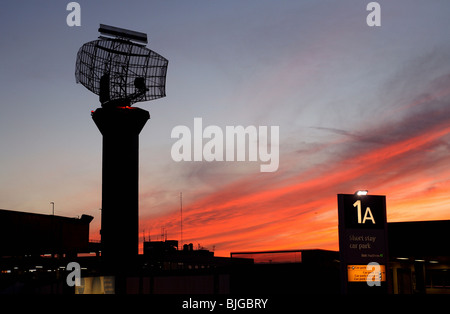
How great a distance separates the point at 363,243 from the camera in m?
22.2

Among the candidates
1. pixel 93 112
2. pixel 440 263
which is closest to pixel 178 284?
pixel 93 112

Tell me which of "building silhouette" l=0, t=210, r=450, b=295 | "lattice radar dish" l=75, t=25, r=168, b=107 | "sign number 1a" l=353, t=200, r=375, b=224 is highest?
"lattice radar dish" l=75, t=25, r=168, b=107

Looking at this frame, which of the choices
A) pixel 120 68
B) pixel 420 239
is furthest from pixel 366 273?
pixel 120 68

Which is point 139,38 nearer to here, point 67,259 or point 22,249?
point 22,249

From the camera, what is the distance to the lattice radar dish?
45438 mm

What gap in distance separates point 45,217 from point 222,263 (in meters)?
41.7

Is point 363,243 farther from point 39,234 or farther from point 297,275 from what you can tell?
point 39,234

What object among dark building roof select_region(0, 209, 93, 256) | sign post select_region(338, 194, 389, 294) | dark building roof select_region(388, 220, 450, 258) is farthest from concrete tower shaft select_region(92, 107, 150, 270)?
sign post select_region(338, 194, 389, 294)

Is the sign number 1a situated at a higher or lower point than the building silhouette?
higher

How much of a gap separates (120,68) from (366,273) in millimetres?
32117

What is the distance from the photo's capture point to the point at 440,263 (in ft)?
141

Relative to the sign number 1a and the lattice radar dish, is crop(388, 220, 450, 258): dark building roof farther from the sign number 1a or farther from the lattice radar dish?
the lattice radar dish

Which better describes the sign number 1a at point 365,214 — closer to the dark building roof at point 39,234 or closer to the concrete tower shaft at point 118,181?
the concrete tower shaft at point 118,181

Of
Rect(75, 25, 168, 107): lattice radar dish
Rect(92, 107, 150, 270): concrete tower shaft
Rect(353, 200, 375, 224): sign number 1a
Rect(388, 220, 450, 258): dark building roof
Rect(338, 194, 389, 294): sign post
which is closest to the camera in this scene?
Rect(338, 194, 389, 294): sign post
